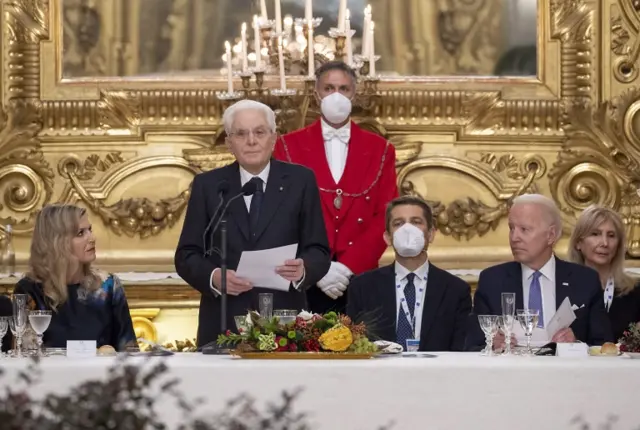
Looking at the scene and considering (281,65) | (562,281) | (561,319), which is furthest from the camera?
(281,65)

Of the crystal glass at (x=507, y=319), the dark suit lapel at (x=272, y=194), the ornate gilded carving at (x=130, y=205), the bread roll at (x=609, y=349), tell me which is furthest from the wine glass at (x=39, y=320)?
the ornate gilded carving at (x=130, y=205)

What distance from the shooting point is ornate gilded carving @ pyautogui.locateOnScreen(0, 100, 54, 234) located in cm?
664

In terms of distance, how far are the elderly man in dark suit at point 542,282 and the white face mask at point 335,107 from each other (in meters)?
0.85

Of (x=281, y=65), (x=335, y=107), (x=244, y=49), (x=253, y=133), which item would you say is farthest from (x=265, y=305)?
(x=244, y=49)

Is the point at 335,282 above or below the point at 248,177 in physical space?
below

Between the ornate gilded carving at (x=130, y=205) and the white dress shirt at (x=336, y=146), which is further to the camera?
the ornate gilded carving at (x=130, y=205)

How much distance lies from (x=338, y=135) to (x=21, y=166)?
6.07 feet

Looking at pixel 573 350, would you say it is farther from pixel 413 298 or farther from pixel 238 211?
pixel 238 211

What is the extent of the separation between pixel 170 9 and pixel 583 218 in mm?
2327

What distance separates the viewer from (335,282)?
513 centimetres

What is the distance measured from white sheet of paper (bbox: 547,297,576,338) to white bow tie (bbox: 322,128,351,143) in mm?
1472

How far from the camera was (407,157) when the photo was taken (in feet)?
22.0

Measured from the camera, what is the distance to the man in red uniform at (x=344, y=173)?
532cm

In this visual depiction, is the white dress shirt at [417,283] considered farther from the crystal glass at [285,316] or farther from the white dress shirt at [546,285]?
the crystal glass at [285,316]
